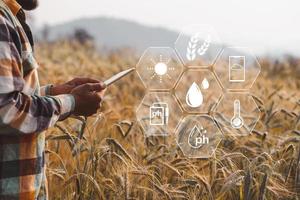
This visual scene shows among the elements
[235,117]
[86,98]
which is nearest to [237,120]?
[235,117]

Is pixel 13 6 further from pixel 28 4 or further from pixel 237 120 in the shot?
pixel 237 120

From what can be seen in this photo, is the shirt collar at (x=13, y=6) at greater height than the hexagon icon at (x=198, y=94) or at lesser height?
greater

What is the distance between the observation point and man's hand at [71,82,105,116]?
1.75 meters

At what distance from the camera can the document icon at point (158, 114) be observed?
124 inches

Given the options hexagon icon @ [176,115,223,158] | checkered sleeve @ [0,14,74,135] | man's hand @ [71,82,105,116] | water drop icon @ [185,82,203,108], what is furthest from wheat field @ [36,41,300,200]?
checkered sleeve @ [0,14,74,135]

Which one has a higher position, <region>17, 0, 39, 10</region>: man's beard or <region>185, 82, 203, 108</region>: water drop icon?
<region>17, 0, 39, 10</region>: man's beard

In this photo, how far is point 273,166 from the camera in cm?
252

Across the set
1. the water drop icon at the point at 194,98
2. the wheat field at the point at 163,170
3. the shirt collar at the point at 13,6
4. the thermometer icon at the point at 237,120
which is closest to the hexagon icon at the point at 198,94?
the water drop icon at the point at 194,98

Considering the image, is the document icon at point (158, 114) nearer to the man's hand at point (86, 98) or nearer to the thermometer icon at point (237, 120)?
the thermometer icon at point (237, 120)

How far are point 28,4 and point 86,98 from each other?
10.0 inches

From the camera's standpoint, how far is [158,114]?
10.6ft

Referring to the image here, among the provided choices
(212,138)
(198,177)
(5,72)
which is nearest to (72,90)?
(5,72)

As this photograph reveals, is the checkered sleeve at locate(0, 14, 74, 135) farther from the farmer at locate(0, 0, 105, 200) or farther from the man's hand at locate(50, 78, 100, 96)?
the man's hand at locate(50, 78, 100, 96)

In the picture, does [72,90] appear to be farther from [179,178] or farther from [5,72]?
[179,178]
